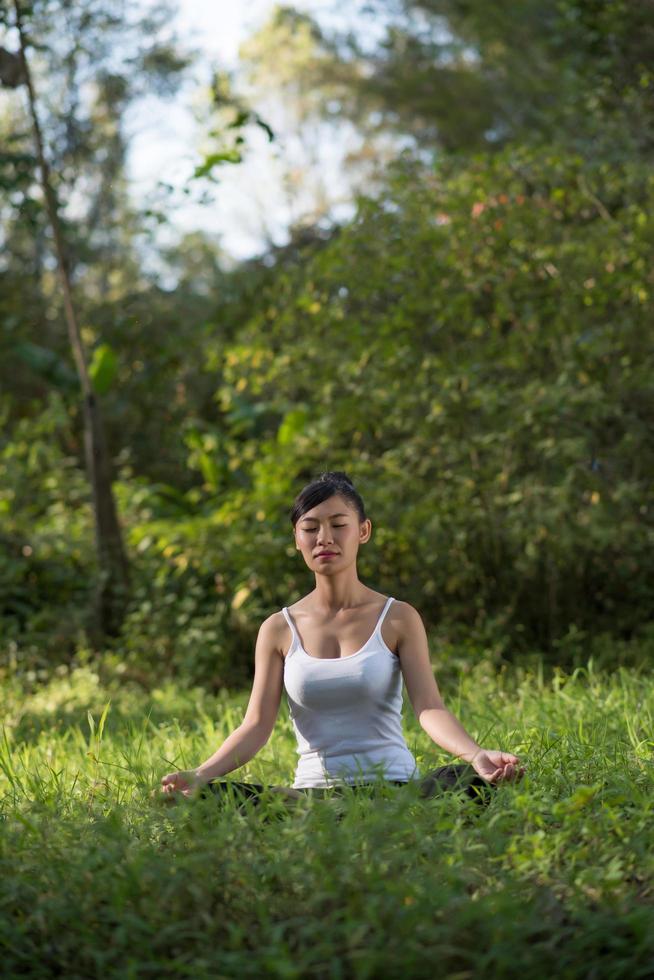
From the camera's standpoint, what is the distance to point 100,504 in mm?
9609

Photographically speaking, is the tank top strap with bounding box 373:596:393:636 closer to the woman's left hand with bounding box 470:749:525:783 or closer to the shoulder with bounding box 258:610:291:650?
the shoulder with bounding box 258:610:291:650

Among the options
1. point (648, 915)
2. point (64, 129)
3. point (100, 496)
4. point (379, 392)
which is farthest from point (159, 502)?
point (648, 915)

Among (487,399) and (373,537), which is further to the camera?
(373,537)

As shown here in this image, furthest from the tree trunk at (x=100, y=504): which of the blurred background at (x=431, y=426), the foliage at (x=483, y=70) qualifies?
the foliage at (x=483, y=70)

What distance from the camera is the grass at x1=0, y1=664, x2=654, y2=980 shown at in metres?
2.74

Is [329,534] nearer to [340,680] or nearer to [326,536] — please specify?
[326,536]

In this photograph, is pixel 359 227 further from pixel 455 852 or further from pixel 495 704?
pixel 455 852

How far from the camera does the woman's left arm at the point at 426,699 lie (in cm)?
362

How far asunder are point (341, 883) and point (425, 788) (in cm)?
91

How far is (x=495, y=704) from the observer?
20.0 ft

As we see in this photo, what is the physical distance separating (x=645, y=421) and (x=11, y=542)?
212 inches

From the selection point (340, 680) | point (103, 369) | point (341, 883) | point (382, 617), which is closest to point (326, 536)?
point (382, 617)

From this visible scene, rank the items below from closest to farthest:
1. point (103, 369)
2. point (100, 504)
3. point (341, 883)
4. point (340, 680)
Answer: point (341, 883), point (340, 680), point (100, 504), point (103, 369)

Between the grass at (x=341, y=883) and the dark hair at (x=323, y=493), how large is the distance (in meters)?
0.91
